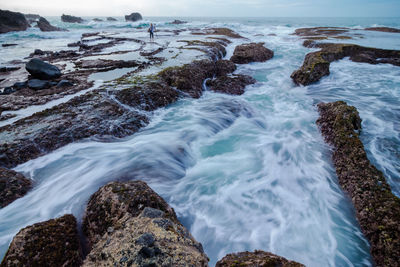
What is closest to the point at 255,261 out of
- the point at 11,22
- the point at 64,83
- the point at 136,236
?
the point at 136,236

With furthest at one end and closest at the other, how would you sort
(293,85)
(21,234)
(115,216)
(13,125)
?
1. (293,85)
2. (13,125)
3. (115,216)
4. (21,234)

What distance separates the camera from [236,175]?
17.1 ft

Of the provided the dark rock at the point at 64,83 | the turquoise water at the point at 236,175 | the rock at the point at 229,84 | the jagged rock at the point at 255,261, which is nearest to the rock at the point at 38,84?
the dark rock at the point at 64,83

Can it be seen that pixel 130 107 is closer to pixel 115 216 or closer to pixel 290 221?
pixel 115 216

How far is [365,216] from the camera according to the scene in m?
3.61

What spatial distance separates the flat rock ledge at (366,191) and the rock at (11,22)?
187ft

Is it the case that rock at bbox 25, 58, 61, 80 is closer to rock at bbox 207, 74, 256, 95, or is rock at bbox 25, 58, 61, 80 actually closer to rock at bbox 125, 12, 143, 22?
rock at bbox 207, 74, 256, 95

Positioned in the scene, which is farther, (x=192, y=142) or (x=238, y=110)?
(x=238, y=110)

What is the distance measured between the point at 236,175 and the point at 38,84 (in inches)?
380

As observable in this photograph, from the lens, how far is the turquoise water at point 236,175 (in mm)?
3627

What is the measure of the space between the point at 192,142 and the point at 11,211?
444 centimetres

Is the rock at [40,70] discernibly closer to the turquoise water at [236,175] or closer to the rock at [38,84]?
the rock at [38,84]

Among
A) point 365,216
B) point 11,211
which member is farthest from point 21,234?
point 365,216

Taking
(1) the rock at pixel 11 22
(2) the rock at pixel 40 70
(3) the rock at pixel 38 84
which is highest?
(1) the rock at pixel 11 22
